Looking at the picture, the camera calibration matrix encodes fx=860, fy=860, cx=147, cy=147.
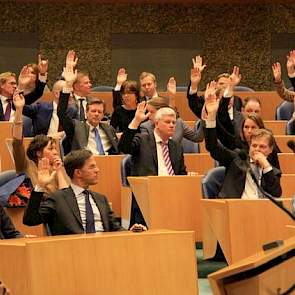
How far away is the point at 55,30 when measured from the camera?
9188 mm

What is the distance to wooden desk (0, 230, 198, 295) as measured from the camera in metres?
3.06

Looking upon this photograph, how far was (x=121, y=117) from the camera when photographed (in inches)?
256

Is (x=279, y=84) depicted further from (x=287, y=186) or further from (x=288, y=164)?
(x=287, y=186)

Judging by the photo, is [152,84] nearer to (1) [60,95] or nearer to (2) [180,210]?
(1) [60,95]

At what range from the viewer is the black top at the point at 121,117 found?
6473mm

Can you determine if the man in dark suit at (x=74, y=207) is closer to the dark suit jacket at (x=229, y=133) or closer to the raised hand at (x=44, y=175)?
the raised hand at (x=44, y=175)

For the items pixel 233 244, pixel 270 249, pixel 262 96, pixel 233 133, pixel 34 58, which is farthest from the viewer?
pixel 34 58

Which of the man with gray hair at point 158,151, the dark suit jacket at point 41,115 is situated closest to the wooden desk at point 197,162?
the man with gray hair at point 158,151

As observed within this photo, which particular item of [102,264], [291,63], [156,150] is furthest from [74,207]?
[291,63]

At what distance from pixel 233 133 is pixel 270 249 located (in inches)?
137

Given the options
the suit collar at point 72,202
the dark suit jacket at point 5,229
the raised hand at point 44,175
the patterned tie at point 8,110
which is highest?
the patterned tie at point 8,110

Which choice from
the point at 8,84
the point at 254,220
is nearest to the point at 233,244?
the point at 254,220

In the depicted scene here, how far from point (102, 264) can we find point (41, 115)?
3142mm

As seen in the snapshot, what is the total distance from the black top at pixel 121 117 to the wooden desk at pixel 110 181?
3.36 feet
